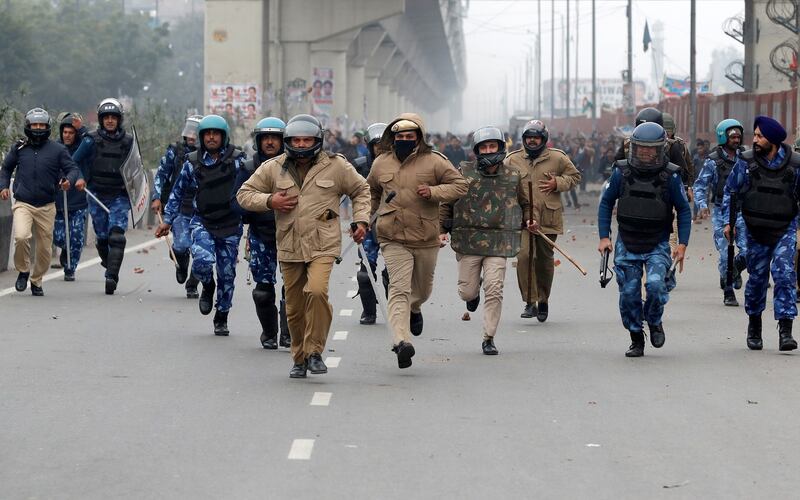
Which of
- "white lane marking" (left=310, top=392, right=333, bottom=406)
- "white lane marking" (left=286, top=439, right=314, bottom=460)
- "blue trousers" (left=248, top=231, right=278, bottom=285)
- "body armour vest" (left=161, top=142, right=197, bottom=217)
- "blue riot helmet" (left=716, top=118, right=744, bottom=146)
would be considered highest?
"blue riot helmet" (left=716, top=118, right=744, bottom=146)

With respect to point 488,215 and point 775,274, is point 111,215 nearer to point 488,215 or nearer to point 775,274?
point 488,215

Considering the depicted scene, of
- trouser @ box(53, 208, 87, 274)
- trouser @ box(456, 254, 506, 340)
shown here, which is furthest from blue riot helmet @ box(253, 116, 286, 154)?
trouser @ box(53, 208, 87, 274)

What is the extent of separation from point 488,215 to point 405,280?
1183mm

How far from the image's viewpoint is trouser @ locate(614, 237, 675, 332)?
11.2 metres

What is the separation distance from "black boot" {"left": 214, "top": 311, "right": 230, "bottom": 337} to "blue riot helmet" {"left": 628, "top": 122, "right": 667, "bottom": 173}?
139 inches

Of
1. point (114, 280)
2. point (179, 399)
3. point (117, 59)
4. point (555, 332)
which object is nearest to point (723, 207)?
point (555, 332)

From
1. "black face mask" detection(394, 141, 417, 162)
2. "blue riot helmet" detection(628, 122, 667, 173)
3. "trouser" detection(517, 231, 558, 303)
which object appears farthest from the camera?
"trouser" detection(517, 231, 558, 303)

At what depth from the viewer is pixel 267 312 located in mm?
11594

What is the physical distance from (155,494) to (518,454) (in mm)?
1887

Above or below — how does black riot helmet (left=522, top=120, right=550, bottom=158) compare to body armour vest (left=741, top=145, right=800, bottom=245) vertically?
above

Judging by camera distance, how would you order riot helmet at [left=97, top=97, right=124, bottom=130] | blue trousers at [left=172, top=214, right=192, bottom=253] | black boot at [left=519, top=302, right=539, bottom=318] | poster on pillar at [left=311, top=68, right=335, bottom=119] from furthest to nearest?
1. poster on pillar at [left=311, top=68, right=335, bottom=119]
2. riot helmet at [left=97, top=97, right=124, bottom=130]
3. blue trousers at [left=172, top=214, right=192, bottom=253]
4. black boot at [left=519, top=302, right=539, bottom=318]

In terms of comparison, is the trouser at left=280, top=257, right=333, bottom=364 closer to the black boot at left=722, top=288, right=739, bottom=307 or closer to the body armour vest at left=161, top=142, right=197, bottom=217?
the body armour vest at left=161, top=142, right=197, bottom=217

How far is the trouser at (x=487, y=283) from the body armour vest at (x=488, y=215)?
7 centimetres

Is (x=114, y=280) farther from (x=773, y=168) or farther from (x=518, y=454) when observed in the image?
(x=518, y=454)
